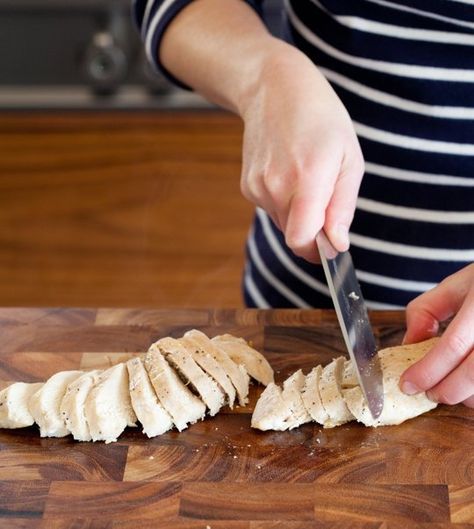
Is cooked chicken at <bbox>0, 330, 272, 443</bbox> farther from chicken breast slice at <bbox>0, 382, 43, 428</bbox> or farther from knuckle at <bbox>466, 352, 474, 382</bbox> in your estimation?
knuckle at <bbox>466, 352, 474, 382</bbox>

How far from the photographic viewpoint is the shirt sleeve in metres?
1.57

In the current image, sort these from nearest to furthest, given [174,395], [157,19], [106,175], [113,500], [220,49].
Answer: [113,500], [174,395], [220,49], [157,19], [106,175]

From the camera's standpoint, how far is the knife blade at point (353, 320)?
130 centimetres

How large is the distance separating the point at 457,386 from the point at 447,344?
0.06m

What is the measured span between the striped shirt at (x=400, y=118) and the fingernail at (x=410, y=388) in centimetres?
31

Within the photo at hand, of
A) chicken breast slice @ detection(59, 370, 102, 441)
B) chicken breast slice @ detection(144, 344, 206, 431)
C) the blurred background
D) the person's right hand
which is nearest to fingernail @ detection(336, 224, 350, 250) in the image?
the person's right hand

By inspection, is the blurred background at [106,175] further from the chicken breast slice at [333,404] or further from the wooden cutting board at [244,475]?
the chicken breast slice at [333,404]

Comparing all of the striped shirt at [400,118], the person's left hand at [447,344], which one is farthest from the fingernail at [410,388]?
the striped shirt at [400,118]

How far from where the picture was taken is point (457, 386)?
131 centimetres

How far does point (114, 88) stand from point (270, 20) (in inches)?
16.4

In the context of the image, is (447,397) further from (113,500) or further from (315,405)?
(113,500)

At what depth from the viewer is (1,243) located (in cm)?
261

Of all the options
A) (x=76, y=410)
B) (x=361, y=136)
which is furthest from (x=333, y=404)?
(x=361, y=136)

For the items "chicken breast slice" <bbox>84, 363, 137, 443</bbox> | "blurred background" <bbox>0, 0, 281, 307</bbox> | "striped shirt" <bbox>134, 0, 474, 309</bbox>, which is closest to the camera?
"chicken breast slice" <bbox>84, 363, 137, 443</bbox>
